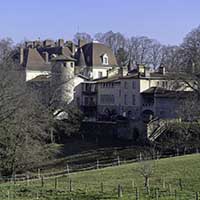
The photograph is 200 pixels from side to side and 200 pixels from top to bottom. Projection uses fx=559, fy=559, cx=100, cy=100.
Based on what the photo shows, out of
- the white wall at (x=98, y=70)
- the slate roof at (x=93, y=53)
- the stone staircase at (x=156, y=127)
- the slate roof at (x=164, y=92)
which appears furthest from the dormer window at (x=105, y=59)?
the stone staircase at (x=156, y=127)

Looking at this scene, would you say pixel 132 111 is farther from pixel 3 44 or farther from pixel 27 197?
pixel 27 197

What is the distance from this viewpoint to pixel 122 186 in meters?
29.4

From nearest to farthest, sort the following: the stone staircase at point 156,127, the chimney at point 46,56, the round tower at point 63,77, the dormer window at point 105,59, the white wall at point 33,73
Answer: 1. the stone staircase at point 156,127
2. the round tower at point 63,77
3. the white wall at point 33,73
4. the dormer window at point 105,59
5. the chimney at point 46,56

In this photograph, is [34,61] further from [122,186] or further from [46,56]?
[122,186]

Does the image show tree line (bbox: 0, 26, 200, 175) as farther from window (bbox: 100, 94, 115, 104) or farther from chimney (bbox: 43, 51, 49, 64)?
window (bbox: 100, 94, 115, 104)

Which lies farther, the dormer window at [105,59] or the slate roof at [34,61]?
the dormer window at [105,59]

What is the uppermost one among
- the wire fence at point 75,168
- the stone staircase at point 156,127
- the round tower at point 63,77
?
the round tower at point 63,77

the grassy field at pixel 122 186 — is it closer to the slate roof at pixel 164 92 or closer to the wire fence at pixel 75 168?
the wire fence at pixel 75 168

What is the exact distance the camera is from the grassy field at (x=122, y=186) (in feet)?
87.2

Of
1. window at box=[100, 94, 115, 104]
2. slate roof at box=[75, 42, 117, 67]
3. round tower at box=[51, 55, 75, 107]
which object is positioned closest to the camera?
round tower at box=[51, 55, 75, 107]

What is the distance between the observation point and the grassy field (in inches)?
1046

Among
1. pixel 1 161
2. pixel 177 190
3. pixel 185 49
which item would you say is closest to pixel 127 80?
pixel 185 49

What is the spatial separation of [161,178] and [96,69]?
51.7m

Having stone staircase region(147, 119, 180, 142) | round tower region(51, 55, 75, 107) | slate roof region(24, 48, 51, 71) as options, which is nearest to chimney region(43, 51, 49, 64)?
slate roof region(24, 48, 51, 71)
